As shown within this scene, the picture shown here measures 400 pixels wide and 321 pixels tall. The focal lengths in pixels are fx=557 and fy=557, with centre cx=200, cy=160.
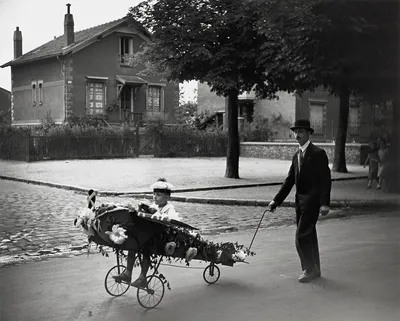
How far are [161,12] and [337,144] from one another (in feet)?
28.0

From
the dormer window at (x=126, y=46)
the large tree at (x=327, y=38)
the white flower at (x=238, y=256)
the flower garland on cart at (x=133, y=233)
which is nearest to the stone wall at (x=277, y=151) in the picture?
the large tree at (x=327, y=38)

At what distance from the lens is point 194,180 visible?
15500 millimetres

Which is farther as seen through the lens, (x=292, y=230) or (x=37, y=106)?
(x=292, y=230)

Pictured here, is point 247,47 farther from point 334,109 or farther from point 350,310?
point 350,310

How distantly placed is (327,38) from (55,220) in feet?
21.3

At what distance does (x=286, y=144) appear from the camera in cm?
2275

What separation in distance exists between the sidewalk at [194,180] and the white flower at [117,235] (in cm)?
767

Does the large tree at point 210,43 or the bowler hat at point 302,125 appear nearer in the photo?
the bowler hat at point 302,125

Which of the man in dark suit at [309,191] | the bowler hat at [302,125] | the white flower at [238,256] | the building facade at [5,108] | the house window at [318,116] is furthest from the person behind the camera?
the house window at [318,116]

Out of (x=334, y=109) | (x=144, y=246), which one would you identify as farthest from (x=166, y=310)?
(x=334, y=109)

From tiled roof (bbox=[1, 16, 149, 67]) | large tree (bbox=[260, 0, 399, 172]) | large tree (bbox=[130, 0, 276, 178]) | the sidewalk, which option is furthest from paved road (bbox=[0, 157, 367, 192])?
tiled roof (bbox=[1, 16, 149, 67])

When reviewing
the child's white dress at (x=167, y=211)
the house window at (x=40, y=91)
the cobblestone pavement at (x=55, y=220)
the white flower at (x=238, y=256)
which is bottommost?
the cobblestone pavement at (x=55, y=220)

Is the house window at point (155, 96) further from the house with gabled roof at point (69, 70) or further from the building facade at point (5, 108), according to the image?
the building facade at point (5, 108)

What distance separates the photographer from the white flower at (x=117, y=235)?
13.3 ft
